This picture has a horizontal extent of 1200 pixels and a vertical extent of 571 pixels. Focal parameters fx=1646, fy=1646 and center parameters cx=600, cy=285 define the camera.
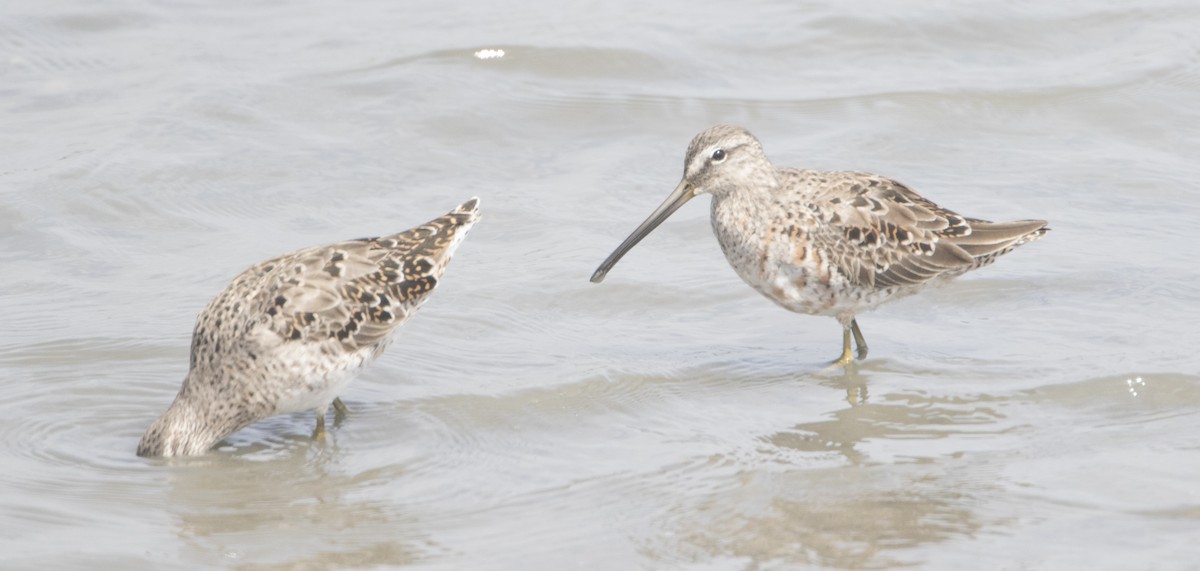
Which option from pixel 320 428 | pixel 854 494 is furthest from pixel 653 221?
pixel 854 494

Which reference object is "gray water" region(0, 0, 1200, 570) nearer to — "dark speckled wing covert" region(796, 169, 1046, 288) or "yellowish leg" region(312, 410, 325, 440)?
"yellowish leg" region(312, 410, 325, 440)

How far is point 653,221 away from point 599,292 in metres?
0.70

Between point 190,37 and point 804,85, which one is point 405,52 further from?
point 804,85

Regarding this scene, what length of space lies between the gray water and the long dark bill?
295 mm

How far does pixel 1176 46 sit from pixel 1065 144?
2.18 m

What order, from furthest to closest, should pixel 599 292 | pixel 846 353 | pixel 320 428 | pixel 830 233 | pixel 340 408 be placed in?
pixel 599 292, pixel 846 353, pixel 830 233, pixel 340 408, pixel 320 428

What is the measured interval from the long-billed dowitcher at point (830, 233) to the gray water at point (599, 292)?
15.0 inches

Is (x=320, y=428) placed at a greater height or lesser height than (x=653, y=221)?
lesser

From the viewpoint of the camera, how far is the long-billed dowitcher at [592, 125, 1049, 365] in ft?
25.2

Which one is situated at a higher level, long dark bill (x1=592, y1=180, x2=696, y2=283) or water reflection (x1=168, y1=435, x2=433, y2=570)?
long dark bill (x1=592, y1=180, x2=696, y2=283)

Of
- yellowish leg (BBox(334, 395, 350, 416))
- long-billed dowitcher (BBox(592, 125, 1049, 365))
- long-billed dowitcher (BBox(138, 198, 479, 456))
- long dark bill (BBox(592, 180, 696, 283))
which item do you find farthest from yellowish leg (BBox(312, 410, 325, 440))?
long-billed dowitcher (BBox(592, 125, 1049, 365))

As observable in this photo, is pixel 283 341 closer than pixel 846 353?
Yes

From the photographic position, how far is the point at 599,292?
870 cm

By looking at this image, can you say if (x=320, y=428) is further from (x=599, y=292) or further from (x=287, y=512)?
(x=599, y=292)
